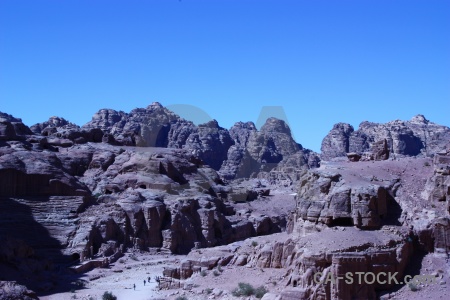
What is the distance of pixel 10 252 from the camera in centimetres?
3784

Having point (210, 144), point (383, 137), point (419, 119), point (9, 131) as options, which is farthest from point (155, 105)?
point (9, 131)

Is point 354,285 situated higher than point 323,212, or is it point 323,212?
point 323,212

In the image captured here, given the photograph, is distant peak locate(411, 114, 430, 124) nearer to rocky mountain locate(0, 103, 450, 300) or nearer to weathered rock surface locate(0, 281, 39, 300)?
rocky mountain locate(0, 103, 450, 300)

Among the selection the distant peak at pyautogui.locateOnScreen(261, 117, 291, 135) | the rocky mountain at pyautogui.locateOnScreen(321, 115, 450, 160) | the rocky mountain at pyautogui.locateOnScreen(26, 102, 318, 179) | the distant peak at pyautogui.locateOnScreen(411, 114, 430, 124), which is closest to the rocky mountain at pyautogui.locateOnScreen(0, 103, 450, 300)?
the rocky mountain at pyautogui.locateOnScreen(26, 102, 318, 179)

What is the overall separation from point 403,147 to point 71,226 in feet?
266

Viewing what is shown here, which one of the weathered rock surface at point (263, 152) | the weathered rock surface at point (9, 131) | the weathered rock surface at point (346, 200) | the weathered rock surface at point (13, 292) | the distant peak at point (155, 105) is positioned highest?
the distant peak at point (155, 105)

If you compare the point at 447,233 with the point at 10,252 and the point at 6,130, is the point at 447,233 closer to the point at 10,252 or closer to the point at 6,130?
the point at 10,252

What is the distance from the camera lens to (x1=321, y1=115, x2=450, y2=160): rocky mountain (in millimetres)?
116438

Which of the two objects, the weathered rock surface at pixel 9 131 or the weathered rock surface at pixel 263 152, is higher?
the weathered rock surface at pixel 263 152

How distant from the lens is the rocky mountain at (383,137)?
11644 centimetres

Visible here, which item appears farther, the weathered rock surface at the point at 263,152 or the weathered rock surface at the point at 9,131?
the weathered rock surface at the point at 263,152

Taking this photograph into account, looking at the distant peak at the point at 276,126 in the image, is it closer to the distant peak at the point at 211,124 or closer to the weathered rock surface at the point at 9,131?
the distant peak at the point at 211,124

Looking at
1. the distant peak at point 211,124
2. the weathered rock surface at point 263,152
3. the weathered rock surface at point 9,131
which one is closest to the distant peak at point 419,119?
the weathered rock surface at point 263,152

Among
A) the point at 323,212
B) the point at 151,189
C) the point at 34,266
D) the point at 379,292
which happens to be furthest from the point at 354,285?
the point at 151,189
